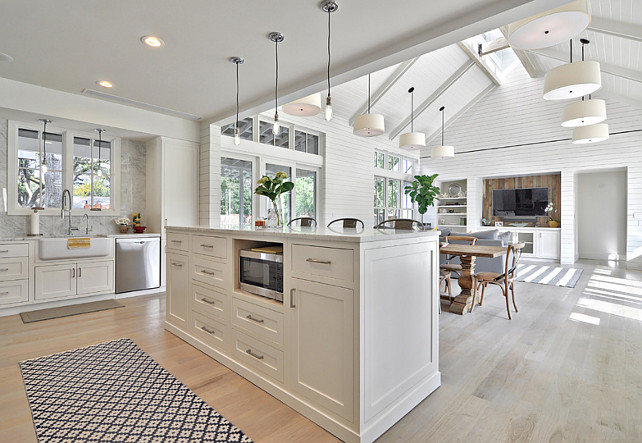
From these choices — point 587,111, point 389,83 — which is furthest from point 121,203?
point 587,111

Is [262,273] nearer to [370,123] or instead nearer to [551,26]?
[551,26]

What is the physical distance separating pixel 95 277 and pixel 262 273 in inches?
133

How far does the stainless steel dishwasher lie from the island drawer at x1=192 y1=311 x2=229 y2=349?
2.40 metres

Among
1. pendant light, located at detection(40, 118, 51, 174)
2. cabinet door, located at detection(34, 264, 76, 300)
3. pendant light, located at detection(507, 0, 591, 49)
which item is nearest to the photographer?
pendant light, located at detection(507, 0, 591, 49)

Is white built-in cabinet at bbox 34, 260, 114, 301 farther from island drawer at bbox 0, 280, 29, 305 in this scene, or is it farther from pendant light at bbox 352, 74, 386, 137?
pendant light at bbox 352, 74, 386, 137

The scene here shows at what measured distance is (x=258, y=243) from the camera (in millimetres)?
2637

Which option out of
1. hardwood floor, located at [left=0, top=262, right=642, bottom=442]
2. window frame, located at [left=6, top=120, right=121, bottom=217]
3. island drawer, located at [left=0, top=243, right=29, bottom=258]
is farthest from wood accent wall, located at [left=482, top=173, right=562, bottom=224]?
island drawer, located at [left=0, top=243, right=29, bottom=258]

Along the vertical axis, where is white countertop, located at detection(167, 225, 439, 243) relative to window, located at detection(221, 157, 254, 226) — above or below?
below

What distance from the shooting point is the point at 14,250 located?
379 cm

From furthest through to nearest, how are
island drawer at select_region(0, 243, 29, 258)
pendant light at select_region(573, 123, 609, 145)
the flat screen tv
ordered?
1. the flat screen tv
2. pendant light at select_region(573, 123, 609, 145)
3. island drawer at select_region(0, 243, 29, 258)

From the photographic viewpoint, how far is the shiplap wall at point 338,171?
543 centimetres

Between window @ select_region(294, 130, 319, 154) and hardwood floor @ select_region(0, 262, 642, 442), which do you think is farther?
window @ select_region(294, 130, 319, 154)

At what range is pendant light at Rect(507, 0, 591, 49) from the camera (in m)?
2.49

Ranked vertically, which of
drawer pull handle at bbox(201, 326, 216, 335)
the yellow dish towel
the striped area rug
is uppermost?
the yellow dish towel
